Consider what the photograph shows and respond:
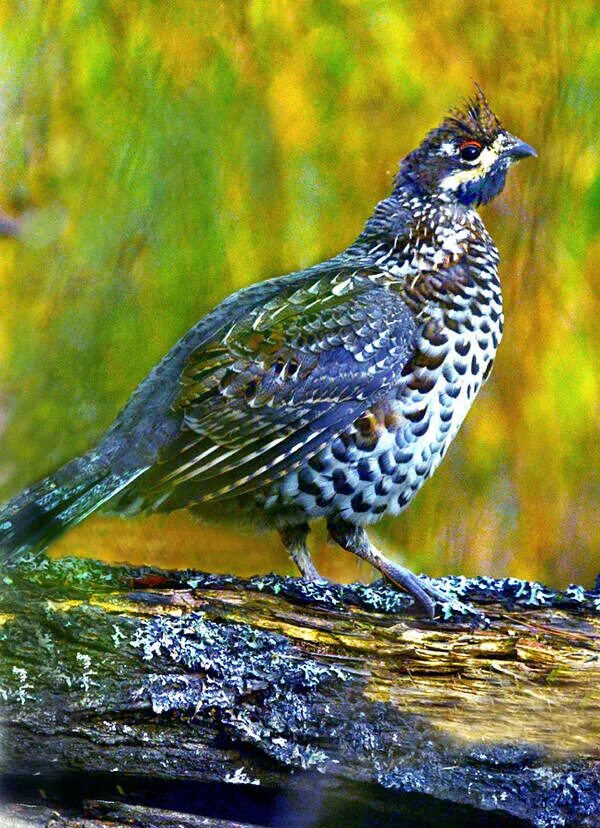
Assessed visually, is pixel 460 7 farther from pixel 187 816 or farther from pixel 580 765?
pixel 187 816

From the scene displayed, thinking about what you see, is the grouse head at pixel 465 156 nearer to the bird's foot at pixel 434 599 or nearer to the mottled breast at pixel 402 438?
the mottled breast at pixel 402 438

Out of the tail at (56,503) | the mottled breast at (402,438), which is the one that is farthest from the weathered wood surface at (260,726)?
the mottled breast at (402,438)

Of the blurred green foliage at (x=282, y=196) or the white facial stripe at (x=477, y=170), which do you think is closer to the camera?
the blurred green foliage at (x=282, y=196)

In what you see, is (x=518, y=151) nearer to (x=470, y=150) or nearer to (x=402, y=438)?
(x=470, y=150)

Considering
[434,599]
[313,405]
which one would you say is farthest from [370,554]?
[313,405]

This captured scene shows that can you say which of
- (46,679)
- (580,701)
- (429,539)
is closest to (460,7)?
(429,539)
